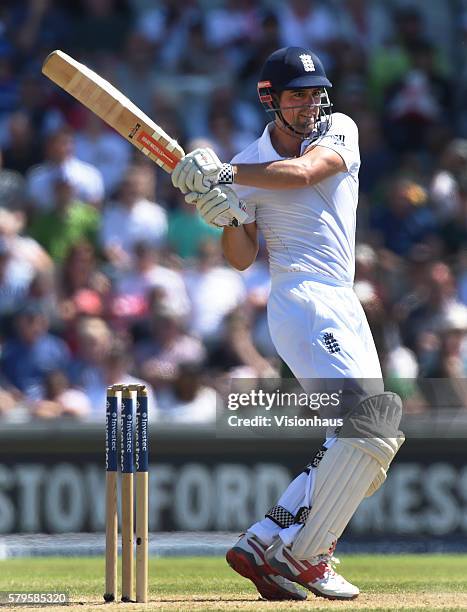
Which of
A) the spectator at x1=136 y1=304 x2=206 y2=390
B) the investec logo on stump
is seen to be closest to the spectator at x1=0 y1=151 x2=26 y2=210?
the spectator at x1=136 y1=304 x2=206 y2=390

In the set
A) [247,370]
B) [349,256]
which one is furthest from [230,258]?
[247,370]

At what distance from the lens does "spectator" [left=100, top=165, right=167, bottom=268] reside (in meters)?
11.2

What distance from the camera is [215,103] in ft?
40.9

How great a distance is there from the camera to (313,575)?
5.67 metres

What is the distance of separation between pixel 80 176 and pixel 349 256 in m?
5.91

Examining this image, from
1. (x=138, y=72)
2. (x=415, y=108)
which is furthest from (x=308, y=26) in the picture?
(x=138, y=72)

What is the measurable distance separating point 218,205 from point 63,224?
5.83 metres

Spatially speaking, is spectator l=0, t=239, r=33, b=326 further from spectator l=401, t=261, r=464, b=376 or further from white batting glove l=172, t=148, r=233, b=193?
white batting glove l=172, t=148, r=233, b=193

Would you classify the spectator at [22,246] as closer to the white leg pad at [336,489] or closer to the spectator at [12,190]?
the spectator at [12,190]

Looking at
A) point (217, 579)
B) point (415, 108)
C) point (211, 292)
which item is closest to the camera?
point (217, 579)

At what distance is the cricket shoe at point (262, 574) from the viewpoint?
18.8ft

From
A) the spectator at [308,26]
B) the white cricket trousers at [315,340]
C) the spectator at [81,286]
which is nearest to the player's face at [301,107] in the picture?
the white cricket trousers at [315,340]

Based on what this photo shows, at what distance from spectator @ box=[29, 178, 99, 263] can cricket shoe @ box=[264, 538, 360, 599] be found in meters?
5.77

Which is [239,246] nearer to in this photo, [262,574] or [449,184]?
Result: [262,574]
